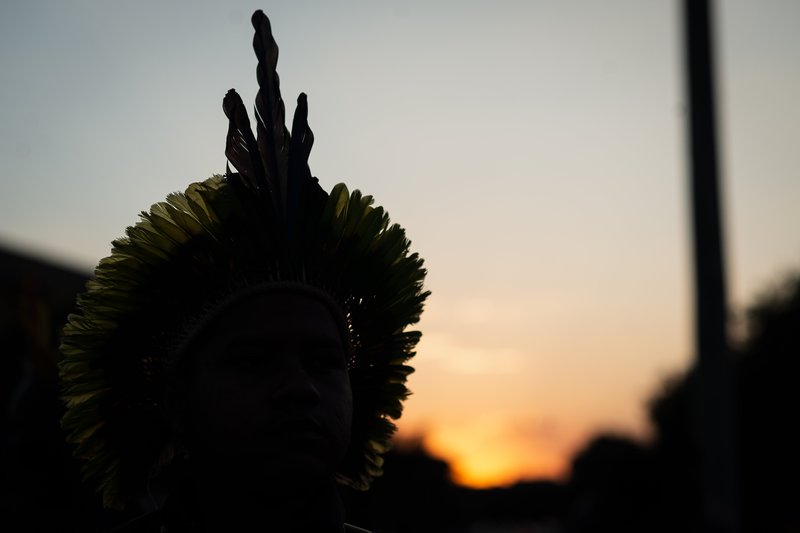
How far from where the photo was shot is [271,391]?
2869 millimetres

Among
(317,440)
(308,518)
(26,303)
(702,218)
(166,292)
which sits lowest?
(308,518)

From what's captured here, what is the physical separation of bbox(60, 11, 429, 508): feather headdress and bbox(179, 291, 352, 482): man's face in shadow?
0.11m

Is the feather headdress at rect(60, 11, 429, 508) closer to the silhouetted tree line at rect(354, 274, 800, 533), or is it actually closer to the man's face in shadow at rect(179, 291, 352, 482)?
the man's face in shadow at rect(179, 291, 352, 482)

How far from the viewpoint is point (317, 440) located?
2859 mm

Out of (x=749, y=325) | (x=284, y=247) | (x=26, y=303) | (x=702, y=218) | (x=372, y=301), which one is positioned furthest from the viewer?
(x=749, y=325)

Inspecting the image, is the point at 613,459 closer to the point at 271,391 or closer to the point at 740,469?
the point at 740,469

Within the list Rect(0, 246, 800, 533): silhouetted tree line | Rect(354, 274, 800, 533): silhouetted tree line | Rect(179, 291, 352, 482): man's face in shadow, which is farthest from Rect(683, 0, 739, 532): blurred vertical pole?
Rect(354, 274, 800, 533): silhouetted tree line

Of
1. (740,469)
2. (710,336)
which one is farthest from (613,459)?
(710,336)

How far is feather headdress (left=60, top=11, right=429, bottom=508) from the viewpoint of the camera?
10.3 ft

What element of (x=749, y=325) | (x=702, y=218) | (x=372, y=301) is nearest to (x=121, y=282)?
(x=372, y=301)

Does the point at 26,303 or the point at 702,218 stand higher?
the point at 702,218

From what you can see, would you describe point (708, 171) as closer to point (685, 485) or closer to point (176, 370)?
point (176, 370)

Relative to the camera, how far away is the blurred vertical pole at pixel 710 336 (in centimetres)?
795

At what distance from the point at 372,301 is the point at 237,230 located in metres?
0.48
